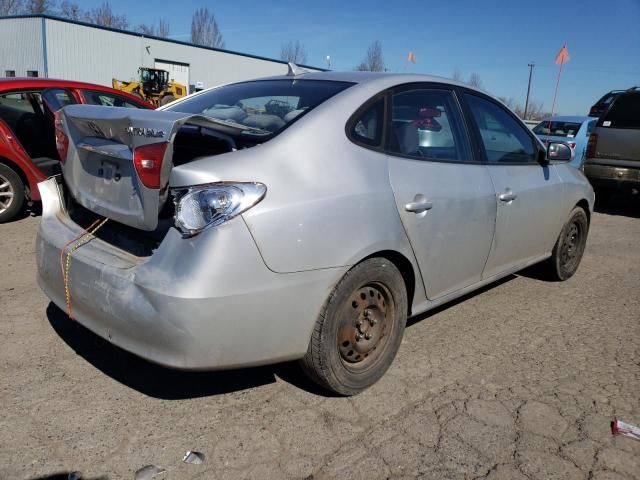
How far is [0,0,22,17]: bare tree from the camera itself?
56969 mm

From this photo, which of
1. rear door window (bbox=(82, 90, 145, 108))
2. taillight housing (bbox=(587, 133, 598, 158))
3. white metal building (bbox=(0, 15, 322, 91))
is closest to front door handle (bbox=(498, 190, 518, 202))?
rear door window (bbox=(82, 90, 145, 108))

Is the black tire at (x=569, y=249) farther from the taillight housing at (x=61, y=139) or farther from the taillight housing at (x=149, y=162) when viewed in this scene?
the taillight housing at (x=61, y=139)

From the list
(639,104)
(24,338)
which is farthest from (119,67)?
(24,338)

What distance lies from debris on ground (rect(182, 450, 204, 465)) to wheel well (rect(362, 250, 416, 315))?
1.15 m

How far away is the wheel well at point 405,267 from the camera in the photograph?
107 inches

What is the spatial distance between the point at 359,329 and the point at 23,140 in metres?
5.00

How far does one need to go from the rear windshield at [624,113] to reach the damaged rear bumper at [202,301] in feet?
25.1

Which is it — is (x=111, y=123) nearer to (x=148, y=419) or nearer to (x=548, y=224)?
(x=148, y=419)

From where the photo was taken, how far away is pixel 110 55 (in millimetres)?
36500

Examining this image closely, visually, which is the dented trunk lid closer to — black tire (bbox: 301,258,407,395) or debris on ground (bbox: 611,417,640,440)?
black tire (bbox: 301,258,407,395)

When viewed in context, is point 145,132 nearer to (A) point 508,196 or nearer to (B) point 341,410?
(B) point 341,410

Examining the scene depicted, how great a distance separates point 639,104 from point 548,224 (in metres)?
5.49

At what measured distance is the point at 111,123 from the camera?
7.88 ft

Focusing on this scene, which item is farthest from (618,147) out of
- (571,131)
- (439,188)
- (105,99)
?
(105,99)
